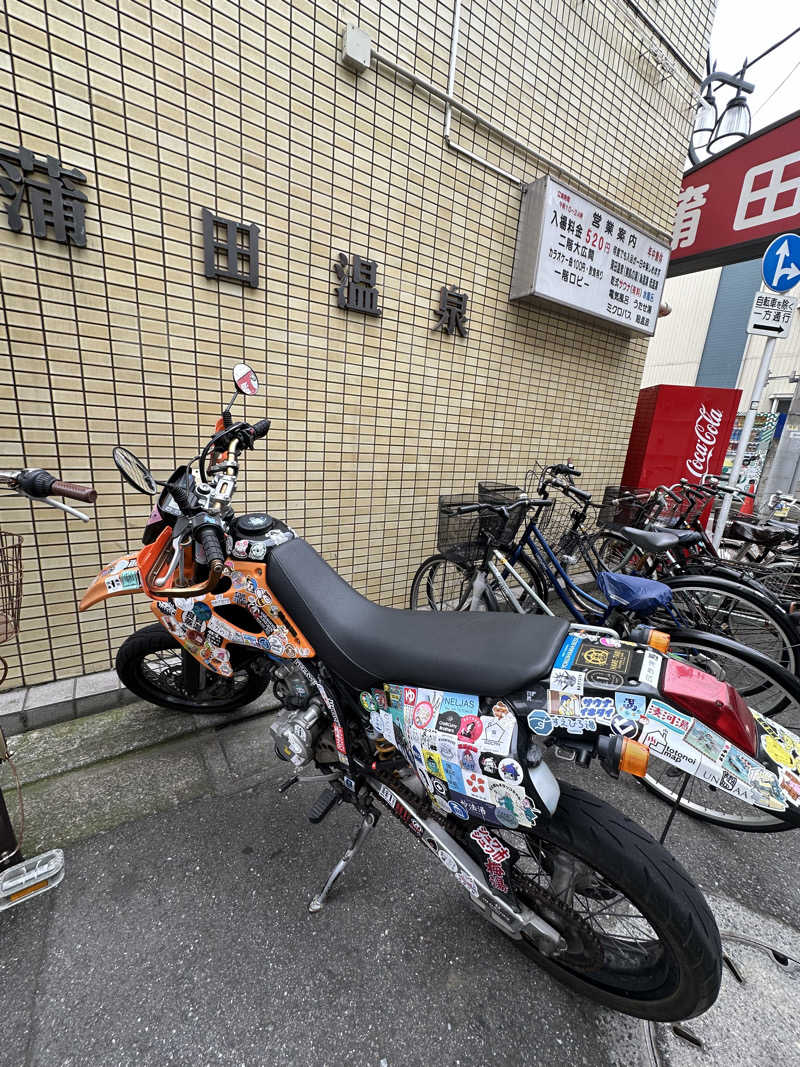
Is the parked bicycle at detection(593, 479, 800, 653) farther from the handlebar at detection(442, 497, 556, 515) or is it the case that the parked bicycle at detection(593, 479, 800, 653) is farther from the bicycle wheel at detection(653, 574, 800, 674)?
the handlebar at detection(442, 497, 556, 515)

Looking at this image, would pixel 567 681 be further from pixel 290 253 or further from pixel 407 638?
pixel 290 253

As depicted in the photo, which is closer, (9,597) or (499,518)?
(9,597)

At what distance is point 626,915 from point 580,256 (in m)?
4.47

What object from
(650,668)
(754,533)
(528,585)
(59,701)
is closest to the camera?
(650,668)

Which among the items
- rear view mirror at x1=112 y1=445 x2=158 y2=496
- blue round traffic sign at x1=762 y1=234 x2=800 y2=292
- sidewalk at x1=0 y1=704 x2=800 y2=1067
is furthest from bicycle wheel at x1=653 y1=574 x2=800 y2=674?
blue round traffic sign at x1=762 y1=234 x2=800 y2=292

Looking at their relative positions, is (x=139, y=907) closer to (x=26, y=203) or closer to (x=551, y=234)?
(x=26, y=203)

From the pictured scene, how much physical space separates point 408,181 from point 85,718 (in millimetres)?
4027

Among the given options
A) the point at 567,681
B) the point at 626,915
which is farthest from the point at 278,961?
the point at 567,681

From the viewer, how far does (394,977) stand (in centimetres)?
145

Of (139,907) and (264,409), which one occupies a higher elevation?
(264,409)

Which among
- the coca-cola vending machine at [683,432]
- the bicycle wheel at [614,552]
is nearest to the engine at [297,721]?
the bicycle wheel at [614,552]

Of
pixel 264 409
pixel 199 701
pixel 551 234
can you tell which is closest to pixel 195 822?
pixel 199 701

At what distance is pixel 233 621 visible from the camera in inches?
68.8

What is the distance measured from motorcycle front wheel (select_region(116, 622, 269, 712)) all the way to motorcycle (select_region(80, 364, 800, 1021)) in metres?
0.51
